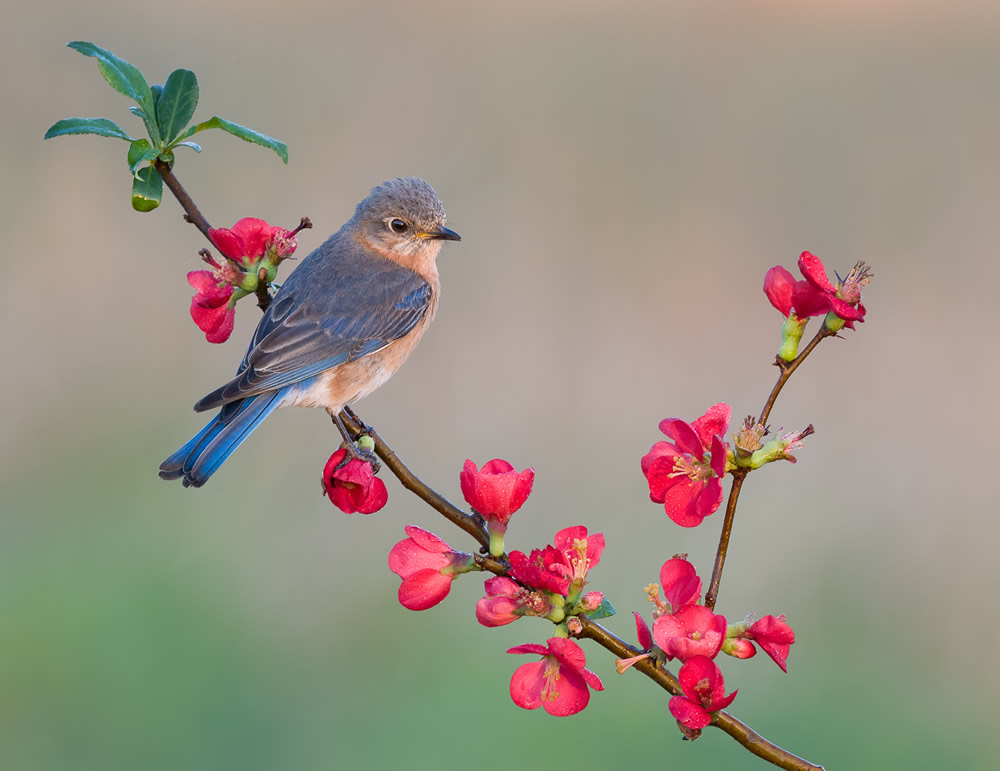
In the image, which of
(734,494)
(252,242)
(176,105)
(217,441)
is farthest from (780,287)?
(217,441)

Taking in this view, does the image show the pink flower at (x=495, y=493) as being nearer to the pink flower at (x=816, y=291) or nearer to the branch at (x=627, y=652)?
the branch at (x=627, y=652)

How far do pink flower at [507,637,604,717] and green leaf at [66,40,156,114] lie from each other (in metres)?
1.11

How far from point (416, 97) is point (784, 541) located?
3.74 m

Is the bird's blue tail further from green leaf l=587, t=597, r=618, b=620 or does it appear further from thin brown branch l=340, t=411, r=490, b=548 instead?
green leaf l=587, t=597, r=618, b=620

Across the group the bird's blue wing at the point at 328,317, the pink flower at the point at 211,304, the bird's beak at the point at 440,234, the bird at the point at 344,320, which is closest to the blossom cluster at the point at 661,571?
the pink flower at the point at 211,304

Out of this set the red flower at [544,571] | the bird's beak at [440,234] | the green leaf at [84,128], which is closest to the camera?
the red flower at [544,571]

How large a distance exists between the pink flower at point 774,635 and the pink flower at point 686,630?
0.26 feet

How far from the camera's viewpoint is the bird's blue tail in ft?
7.45

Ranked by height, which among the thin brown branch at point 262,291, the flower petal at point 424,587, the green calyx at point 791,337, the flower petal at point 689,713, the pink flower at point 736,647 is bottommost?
the flower petal at point 689,713

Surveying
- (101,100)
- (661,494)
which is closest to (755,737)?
(661,494)

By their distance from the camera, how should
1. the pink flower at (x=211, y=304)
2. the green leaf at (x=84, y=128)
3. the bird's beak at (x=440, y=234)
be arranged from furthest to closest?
the bird's beak at (x=440, y=234) → the pink flower at (x=211, y=304) → the green leaf at (x=84, y=128)

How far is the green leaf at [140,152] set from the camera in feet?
5.91

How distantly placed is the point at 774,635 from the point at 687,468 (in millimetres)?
273

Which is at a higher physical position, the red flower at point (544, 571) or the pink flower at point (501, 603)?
the red flower at point (544, 571)
